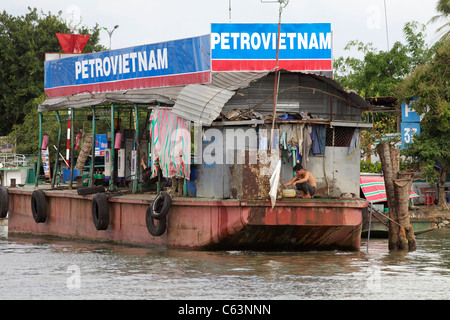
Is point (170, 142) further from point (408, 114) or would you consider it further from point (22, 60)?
point (22, 60)

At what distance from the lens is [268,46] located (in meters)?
20.5

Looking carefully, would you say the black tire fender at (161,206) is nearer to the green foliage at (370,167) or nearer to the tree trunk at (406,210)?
the tree trunk at (406,210)

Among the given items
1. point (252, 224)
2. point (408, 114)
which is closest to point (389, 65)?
point (408, 114)

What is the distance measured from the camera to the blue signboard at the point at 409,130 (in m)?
31.0

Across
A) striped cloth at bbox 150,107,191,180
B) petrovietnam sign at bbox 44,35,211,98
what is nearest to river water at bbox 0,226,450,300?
striped cloth at bbox 150,107,191,180

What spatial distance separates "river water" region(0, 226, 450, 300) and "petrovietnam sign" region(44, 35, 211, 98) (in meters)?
5.10

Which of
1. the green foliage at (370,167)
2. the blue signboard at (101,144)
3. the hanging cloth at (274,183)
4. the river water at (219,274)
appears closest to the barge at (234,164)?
the hanging cloth at (274,183)

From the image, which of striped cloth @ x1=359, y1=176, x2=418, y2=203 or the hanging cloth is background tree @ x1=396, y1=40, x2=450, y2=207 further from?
the hanging cloth

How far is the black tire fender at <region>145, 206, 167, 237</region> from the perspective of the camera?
1744cm

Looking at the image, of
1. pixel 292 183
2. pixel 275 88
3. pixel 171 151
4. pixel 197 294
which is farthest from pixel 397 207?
pixel 197 294

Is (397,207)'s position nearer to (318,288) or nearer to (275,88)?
(275,88)

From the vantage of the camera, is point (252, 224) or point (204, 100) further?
point (204, 100)

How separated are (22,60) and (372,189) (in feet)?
102

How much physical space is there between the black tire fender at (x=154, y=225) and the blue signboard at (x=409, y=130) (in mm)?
15855
